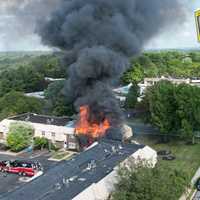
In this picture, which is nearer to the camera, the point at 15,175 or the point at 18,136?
the point at 15,175

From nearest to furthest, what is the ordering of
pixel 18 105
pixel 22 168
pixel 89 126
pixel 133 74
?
pixel 22 168, pixel 89 126, pixel 18 105, pixel 133 74

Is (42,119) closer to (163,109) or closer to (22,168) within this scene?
(22,168)

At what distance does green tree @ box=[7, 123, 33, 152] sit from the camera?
38.2 m

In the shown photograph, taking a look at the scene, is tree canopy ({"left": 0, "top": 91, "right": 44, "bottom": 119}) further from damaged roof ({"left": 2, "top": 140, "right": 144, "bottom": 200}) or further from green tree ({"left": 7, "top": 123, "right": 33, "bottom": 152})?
damaged roof ({"left": 2, "top": 140, "right": 144, "bottom": 200})

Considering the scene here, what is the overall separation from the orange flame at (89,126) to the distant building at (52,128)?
5.25ft

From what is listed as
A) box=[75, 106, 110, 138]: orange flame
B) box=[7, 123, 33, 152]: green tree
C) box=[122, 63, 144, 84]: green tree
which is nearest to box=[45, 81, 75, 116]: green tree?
box=[7, 123, 33, 152]: green tree

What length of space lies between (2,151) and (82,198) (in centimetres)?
1929

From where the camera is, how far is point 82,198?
2180 cm

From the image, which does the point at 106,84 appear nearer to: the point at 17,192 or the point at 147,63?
the point at 17,192

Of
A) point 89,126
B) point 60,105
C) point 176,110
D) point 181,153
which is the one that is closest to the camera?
point 89,126

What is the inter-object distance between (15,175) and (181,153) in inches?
594

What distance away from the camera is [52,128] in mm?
39250

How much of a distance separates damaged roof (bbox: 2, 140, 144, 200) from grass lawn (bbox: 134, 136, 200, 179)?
4481 millimetres

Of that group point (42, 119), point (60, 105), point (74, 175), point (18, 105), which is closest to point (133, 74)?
point (60, 105)
